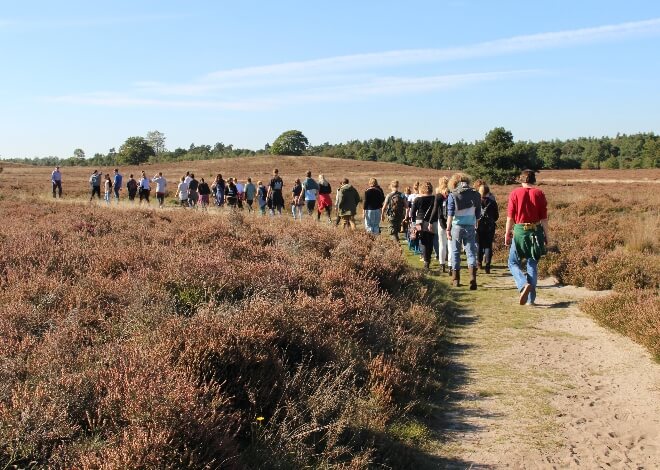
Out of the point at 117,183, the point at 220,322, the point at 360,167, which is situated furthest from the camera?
the point at 360,167

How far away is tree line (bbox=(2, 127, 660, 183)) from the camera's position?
56031 millimetres

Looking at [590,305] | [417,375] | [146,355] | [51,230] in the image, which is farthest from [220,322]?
[51,230]

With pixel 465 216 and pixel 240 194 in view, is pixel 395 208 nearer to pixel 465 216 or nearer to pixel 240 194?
pixel 465 216

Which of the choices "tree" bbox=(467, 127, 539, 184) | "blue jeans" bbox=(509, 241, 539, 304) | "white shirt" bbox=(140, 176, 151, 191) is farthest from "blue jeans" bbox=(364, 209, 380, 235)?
"tree" bbox=(467, 127, 539, 184)

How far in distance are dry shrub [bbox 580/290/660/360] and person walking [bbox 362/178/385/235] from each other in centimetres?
686

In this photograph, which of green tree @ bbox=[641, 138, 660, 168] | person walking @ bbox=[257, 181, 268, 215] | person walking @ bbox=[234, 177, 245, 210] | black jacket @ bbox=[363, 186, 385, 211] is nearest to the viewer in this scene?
black jacket @ bbox=[363, 186, 385, 211]

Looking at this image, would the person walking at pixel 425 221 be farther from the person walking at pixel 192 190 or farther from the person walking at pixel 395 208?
the person walking at pixel 192 190

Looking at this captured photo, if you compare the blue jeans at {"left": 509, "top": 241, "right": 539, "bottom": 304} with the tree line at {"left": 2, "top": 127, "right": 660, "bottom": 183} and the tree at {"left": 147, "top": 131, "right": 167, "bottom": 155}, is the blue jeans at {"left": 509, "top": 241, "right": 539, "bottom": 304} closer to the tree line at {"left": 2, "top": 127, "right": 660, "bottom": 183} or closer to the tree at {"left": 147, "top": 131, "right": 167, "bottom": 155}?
the tree line at {"left": 2, "top": 127, "right": 660, "bottom": 183}

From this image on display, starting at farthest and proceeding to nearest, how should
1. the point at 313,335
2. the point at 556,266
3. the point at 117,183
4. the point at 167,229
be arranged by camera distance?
the point at 117,183
the point at 167,229
the point at 556,266
the point at 313,335

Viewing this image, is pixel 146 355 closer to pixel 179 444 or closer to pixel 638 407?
pixel 179 444

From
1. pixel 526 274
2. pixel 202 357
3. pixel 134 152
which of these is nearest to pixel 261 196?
pixel 526 274

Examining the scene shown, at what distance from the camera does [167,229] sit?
12078 millimetres

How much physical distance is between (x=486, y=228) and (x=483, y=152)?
161ft

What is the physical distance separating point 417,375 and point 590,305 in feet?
12.8
